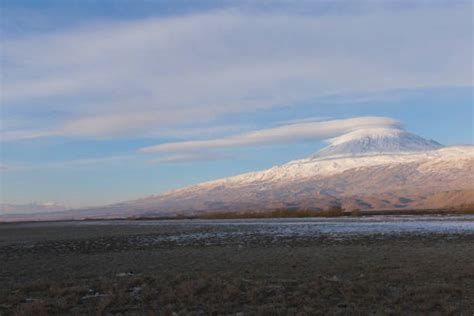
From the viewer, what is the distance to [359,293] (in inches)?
567

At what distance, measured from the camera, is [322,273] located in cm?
1812

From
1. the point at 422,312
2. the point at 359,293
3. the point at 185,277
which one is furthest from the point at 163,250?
the point at 422,312

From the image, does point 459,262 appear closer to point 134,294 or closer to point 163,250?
point 134,294

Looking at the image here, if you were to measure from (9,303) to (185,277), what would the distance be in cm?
565

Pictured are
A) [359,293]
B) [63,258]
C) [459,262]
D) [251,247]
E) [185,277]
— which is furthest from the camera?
[251,247]

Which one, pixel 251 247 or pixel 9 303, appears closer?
pixel 9 303

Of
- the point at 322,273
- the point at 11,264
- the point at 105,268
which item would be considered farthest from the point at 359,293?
the point at 11,264

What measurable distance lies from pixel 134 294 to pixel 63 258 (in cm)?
1355

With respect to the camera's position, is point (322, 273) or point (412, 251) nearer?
point (322, 273)

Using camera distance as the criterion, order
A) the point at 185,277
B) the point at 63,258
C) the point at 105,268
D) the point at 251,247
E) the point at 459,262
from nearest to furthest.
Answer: the point at 185,277 < the point at 459,262 < the point at 105,268 < the point at 63,258 < the point at 251,247

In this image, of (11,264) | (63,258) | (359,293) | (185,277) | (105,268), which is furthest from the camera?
(63,258)

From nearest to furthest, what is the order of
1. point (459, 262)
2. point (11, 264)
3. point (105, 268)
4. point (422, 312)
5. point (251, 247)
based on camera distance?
point (422, 312), point (459, 262), point (105, 268), point (11, 264), point (251, 247)

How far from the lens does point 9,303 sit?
14398mm

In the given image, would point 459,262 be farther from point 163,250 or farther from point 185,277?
point 163,250
